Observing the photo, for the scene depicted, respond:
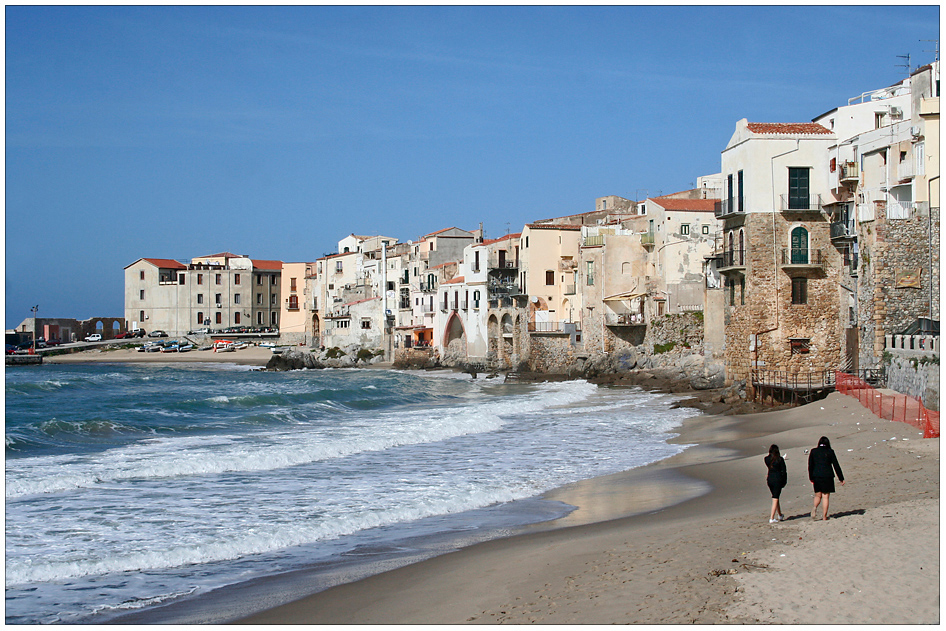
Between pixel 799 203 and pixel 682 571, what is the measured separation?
2428cm

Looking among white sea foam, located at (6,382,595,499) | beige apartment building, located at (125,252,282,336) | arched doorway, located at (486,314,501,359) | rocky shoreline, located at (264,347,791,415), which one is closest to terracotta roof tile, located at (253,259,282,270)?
beige apartment building, located at (125,252,282,336)

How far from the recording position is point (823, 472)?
35.1 ft

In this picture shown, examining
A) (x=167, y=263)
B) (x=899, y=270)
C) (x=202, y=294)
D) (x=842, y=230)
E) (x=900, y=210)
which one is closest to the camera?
(x=899, y=270)

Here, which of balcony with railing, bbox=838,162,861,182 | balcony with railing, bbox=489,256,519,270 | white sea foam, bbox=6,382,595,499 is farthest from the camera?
balcony with railing, bbox=489,256,519,270

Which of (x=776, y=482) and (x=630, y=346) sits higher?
(x=630, y=346)

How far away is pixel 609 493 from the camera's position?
612 inches

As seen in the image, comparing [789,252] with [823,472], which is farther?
[789,252]

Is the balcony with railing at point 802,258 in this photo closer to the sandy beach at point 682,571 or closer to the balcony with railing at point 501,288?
the sandy beach at point 682,571

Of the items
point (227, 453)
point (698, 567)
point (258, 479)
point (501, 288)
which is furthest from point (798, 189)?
point (501, 288)

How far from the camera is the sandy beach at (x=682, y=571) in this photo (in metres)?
7.46

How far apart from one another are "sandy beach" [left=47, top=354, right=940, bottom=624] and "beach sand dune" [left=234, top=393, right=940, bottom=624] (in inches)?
0.9

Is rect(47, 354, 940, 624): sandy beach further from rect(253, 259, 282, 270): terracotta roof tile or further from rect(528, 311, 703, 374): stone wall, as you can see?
rect(253, 259, 282, 270): terracotta roof tile

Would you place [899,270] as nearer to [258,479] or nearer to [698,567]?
[258,479]

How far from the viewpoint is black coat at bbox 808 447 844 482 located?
10693 millimetres
